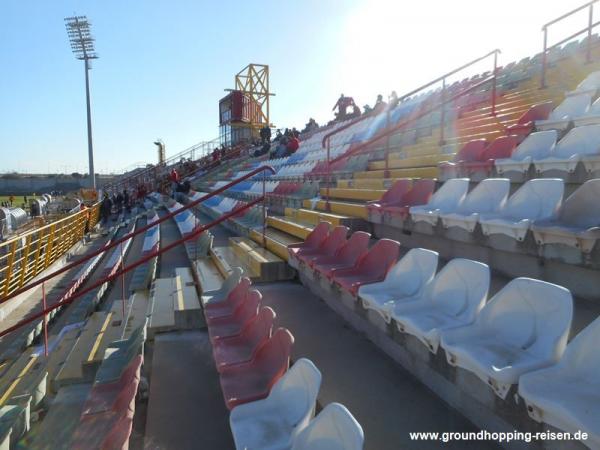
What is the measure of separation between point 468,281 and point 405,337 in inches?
17.8

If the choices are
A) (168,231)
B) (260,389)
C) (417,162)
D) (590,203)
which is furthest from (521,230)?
(168,231)

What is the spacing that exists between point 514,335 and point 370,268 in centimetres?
140

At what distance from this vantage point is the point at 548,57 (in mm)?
8266

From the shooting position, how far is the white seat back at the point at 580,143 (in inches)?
129

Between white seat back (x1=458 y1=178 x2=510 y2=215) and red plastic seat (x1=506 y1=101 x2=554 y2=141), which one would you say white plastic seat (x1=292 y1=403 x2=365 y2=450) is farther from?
red plastic seat (x1=506 y1=101 x2=554 y2=141)

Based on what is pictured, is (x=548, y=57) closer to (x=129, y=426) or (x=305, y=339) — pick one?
(x=305, y=339)

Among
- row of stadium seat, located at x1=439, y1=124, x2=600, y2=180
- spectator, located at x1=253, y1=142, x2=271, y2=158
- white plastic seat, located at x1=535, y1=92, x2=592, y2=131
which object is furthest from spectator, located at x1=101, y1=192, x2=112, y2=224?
white plastic seat, located at x1=535, y1=92, x2=592, y2=131

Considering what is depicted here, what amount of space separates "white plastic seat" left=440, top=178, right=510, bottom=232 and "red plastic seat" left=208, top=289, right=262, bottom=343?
5.21 ft

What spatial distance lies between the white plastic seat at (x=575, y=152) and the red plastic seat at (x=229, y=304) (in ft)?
8.71

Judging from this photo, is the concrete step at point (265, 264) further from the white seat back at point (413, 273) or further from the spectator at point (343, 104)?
the spectator at point (343, 104)

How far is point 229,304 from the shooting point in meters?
3.54

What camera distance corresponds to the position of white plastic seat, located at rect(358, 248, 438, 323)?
2.47 metres

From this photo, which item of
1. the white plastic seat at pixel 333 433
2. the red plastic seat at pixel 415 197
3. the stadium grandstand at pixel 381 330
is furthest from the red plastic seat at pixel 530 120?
the white plastic seat at pixel 333 433

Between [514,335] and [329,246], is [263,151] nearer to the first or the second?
[329,246]
